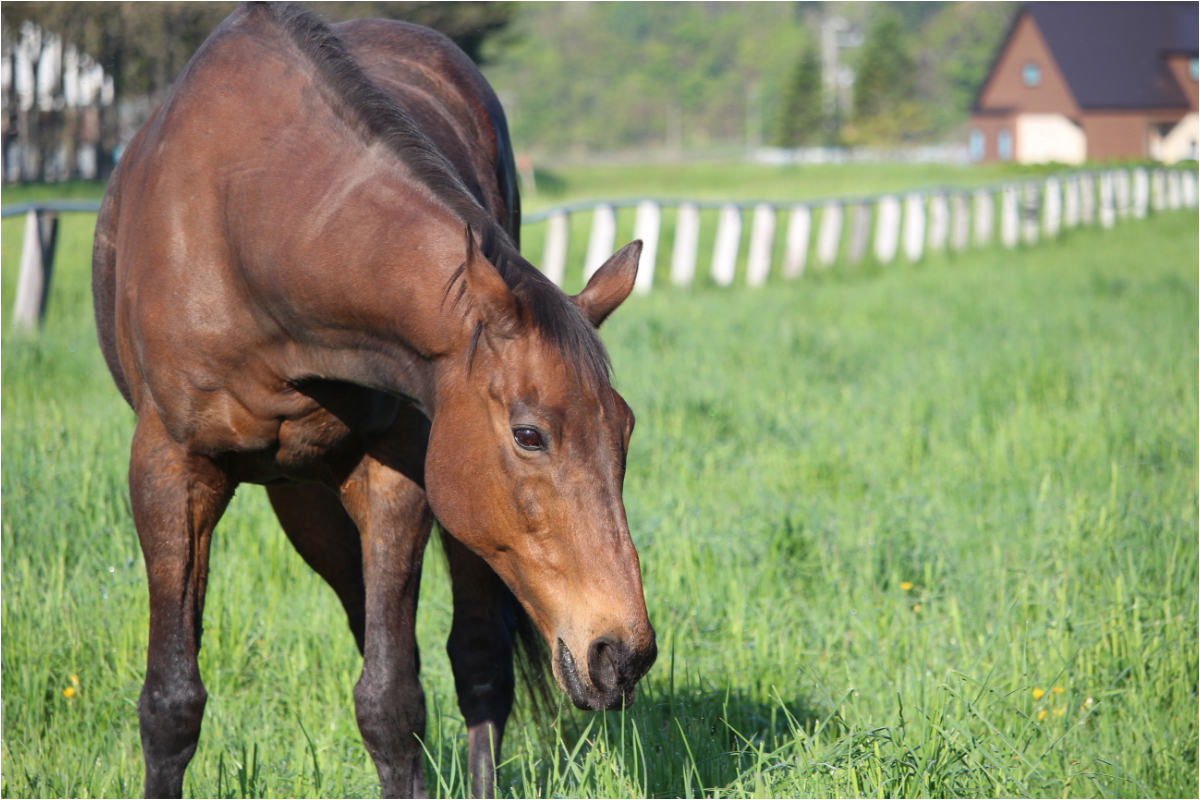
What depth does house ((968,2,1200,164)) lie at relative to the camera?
1521 inches

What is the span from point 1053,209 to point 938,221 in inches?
208

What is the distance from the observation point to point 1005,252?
16984 millimetres

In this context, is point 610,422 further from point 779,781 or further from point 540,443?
point 779,781

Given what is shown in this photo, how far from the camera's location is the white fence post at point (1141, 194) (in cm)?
2533

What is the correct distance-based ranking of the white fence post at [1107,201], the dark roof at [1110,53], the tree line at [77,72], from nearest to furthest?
the tree line at [77,72], the white fence post at [1107,201], the dark roof at [1110,53]

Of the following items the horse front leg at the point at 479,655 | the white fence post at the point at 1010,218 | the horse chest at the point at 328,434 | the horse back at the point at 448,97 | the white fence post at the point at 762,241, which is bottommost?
the white fence post at the point at 1010,218

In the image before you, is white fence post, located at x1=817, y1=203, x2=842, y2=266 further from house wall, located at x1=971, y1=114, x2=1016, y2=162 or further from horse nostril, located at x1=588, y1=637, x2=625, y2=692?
house wall, located at x1=971, y1=114, x2=1016, y2=162

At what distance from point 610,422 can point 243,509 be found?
9.78ft

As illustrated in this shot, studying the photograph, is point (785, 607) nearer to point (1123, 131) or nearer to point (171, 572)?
point (171, 572)

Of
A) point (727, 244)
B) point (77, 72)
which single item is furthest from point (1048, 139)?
point (77, 72)

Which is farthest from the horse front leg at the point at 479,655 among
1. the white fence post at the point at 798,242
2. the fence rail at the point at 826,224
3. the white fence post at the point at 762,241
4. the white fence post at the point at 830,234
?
the white fence post at the point at 830,234

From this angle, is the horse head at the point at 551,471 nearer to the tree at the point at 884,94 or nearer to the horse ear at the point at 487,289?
the horse ear at the point at 487,289

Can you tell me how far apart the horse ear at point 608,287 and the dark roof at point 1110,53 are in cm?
3902

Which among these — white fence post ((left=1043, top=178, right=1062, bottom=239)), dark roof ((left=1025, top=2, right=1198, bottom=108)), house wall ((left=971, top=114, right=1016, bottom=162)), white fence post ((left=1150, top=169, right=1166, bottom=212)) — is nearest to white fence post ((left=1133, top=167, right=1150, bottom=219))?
white fence post ((left=1150, top=169, right=1166, bottom=212))
